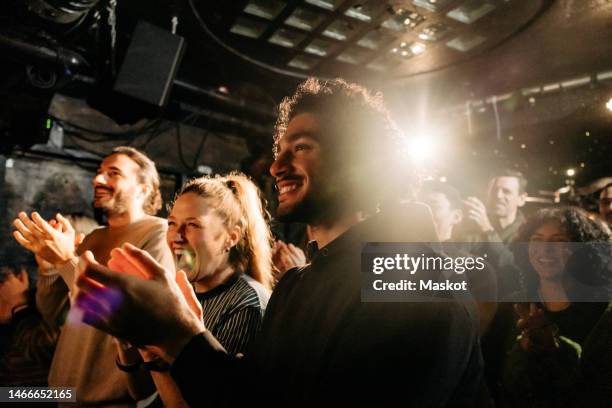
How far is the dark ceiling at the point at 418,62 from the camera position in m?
3.70

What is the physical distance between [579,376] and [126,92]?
4090mm

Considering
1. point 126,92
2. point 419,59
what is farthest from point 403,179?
point 419,59

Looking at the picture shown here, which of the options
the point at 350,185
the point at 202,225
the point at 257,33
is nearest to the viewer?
the point at 350,185

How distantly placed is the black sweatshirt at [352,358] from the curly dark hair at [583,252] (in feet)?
5.20

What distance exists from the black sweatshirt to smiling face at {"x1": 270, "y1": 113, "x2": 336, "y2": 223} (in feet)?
0.84

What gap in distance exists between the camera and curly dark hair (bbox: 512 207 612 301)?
85.5 inches

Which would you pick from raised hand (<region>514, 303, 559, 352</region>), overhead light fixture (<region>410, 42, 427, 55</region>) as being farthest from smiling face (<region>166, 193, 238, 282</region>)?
overhead light fixture (<region>410, 42, 427, 55</region>)

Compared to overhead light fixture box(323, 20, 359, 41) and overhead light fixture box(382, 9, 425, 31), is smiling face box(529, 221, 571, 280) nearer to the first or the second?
overhead light fixture box(382, 9, 425, 31)

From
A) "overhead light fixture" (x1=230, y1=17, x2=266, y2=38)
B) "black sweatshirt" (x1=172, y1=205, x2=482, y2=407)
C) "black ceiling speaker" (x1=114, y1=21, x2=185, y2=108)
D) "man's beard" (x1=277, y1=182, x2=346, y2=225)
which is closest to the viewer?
"black sweatshirt" (x1=172, y1=205, x2=482, y2=407)

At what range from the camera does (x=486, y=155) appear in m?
5.78

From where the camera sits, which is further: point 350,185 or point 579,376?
point 579,376

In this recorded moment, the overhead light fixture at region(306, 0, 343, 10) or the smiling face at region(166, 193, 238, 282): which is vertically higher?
the overhead light fixture at region(306, 0, 343, 10)

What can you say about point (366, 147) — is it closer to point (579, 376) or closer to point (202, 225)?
point (202, 225)

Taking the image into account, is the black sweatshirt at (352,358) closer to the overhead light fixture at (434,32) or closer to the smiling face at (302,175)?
the smiling face at (302,175)
